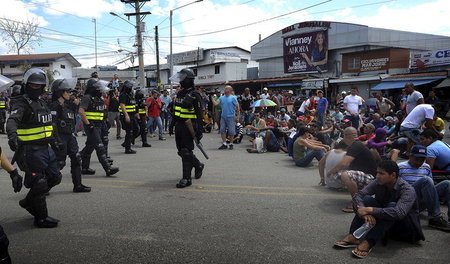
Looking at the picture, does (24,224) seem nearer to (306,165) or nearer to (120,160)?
(120,160)

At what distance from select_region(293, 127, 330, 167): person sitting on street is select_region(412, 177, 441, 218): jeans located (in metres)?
3.32

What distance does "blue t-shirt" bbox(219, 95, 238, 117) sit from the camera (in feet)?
34.8

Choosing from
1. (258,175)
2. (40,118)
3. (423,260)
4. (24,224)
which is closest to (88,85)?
(40,118)

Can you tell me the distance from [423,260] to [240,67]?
43113 mm

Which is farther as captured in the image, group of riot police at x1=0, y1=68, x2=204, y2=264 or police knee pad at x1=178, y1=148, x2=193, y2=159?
police knee pad at x1=178, y1=148, x2=193, y2=159

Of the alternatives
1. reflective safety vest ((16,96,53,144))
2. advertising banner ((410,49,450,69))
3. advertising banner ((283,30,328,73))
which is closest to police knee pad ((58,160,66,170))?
reflective safety vest ((16,96,53,144))

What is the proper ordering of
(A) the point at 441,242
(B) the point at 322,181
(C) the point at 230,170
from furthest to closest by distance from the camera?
(C) the point at 230,170 → (B) the point at 322,181 → (A) the point at 441,242

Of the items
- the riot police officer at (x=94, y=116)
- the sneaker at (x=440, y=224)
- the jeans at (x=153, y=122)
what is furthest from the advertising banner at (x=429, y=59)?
the riot police officer at (x=94, y=116)

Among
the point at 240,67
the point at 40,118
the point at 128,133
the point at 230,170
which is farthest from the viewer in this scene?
the point at 240,67

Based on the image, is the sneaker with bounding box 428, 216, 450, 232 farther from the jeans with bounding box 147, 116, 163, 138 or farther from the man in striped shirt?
the jeans with bounding box 147, 116, 163, 138

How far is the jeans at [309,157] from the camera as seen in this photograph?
763 cm

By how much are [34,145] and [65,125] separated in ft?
4.89

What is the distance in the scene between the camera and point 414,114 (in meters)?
7.28

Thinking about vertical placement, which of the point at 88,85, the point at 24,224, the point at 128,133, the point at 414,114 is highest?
the point at 88,85
